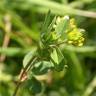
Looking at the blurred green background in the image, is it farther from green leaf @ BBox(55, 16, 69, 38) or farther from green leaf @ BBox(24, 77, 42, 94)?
green leaf @ BBox(55, 16, 69, 38)

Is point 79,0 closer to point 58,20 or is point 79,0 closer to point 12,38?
point 12,38

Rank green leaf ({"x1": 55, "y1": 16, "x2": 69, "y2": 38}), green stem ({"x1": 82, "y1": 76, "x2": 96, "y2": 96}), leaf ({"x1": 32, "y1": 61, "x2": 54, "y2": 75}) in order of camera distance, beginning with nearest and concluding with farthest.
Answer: green leaf ({"x1": 55, "y1": 16, "x2": 69, "y2": 38}) → leaf ({"x1": 32, "y1": 61, "x2": 54, "y2": 75}) → green stem ({"x1": 82, "y1": 76, "x2": 96, "y2": 96})

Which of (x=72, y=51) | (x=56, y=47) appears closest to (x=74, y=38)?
(x=56, y=47)

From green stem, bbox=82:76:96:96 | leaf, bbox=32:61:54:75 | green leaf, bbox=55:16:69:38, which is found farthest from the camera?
green stem, bbox=82:76:96:96

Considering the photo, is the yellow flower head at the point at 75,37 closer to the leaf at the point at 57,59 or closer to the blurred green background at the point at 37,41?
the leaf at the point at 57,59

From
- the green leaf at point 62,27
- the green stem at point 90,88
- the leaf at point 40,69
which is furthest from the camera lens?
the green stem at point 90,88

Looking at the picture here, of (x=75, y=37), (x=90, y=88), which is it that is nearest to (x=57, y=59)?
(x=75, y=37)

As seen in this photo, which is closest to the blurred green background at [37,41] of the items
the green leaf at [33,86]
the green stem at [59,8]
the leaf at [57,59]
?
the green stem at [59,8]

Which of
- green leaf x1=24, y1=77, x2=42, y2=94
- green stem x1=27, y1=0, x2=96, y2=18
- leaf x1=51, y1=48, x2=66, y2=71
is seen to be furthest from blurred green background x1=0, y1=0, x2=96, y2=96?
leaf x1=51, y1=48, x2=66, y2=71
